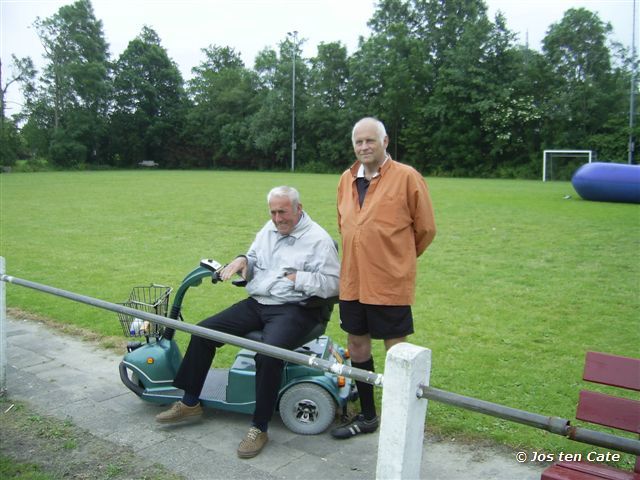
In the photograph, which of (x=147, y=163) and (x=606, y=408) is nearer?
(x=606, y=408)

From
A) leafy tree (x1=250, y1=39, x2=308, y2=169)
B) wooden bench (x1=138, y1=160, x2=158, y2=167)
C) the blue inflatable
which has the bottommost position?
the blue inflatable

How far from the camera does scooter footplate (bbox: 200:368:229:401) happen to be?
375cm

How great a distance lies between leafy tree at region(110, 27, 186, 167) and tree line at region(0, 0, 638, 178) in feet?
0.50

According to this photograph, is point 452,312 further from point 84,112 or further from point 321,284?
point 84,112

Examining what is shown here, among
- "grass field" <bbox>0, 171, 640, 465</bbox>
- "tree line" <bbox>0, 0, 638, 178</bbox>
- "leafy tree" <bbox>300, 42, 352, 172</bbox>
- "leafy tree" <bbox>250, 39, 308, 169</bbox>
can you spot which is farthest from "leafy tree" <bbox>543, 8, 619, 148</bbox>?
"grass field" <bbox>0, 171, 640, 465</bbox>

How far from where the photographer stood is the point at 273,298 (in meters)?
3.71

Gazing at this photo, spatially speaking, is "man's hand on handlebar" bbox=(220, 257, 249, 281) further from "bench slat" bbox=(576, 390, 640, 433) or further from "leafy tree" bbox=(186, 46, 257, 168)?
"leafy tree" bbox=(186, 46, 257, 168)

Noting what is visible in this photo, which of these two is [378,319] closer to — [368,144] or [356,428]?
[356,428]

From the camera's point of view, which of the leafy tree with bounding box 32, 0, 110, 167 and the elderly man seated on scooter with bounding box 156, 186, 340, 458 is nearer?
the elderly man seated on scooter with bounding box 156, 186, 340, 458

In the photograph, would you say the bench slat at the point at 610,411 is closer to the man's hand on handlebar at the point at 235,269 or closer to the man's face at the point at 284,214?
the man's face at the point at 284,214

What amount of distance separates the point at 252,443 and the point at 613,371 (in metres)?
1.97

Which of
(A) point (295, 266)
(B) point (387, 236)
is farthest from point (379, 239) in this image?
(A) point (295, 266)

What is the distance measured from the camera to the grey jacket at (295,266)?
362 centimetres

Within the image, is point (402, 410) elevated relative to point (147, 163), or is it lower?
lower
